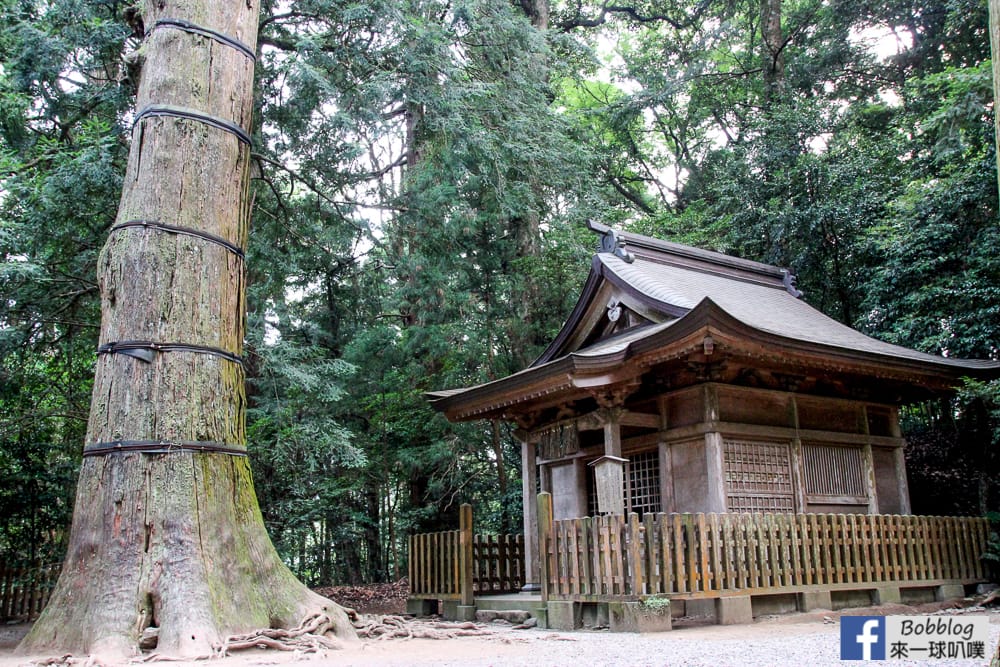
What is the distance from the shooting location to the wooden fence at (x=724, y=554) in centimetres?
779

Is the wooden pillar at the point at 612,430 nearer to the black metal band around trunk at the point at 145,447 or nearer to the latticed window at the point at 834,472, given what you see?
the latticed window at the point at 834,472

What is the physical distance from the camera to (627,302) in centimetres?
1095

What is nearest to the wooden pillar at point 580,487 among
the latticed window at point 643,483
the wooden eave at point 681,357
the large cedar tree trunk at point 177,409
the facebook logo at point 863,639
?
the latticed window at point 643,483

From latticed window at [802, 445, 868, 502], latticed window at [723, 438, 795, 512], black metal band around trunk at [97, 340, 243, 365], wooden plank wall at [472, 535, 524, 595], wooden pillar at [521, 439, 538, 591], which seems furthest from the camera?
wooden plank wall at [472, 535, 524, 595]

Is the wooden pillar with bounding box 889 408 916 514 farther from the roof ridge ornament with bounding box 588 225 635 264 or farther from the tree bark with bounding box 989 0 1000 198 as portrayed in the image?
the tree bark with bounding box 989 0 1000 198

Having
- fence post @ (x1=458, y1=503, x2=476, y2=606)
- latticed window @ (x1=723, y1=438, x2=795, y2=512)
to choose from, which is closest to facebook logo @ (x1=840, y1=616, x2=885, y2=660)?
latticed window @ (x1=723, y1=438, x2=795, y2=512)

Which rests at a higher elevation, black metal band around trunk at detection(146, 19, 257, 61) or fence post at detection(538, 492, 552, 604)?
black metal band around trunk at detection(146, 19, 257, 61)

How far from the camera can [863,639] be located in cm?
501

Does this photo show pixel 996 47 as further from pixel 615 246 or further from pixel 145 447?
pixel 615 246

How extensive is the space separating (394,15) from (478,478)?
1011cm

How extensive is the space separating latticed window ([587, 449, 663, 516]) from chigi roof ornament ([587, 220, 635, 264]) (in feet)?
9.70

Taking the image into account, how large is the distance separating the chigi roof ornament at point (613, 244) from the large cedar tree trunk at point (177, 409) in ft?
19.2

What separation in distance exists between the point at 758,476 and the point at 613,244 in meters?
4.02

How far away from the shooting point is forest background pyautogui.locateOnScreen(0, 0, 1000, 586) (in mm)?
10352
